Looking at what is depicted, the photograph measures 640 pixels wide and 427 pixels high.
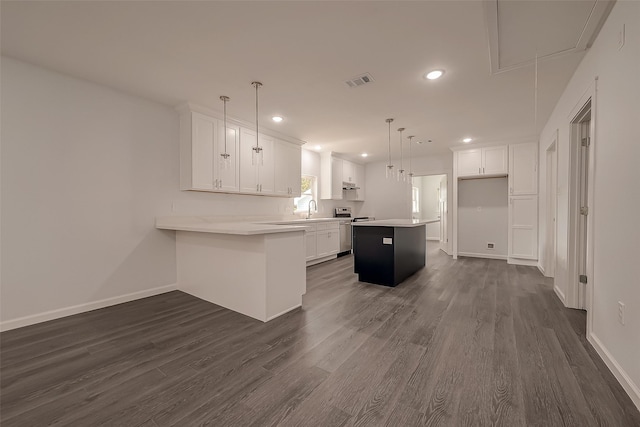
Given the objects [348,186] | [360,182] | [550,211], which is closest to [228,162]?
[348,186]

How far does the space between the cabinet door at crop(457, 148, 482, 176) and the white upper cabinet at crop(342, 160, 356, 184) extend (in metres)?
2.68

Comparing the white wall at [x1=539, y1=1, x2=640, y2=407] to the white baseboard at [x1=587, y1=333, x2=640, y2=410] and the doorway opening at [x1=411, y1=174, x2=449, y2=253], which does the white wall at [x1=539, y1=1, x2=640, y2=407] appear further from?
the doorway opening at [x1=411, y1=174, x2=449, y2=253]

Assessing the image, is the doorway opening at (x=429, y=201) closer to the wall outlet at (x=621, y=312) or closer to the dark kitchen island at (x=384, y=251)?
the dark kitchen island at (x=384, y=251)

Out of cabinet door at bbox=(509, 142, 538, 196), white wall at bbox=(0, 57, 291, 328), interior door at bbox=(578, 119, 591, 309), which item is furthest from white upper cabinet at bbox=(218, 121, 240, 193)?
cabinet door at bbox=(509, 142, 538, 196)

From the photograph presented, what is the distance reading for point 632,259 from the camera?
1.53 metres

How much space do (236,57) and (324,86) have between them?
3.36 ft

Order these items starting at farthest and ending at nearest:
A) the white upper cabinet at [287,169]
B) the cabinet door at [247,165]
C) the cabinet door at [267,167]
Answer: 1. the white upper cabinet at [287,169]
2. the cabinet door at [267,167]
3. the cabinet door at [247,165]

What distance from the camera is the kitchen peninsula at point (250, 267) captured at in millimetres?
2541

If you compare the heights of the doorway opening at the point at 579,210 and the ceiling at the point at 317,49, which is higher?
the ceiling at the point at 317,49

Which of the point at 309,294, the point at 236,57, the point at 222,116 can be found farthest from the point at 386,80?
the point at 309,294

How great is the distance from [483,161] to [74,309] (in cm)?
722

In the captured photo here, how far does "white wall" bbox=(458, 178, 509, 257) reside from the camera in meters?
5.79

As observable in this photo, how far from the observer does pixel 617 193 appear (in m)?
1.71

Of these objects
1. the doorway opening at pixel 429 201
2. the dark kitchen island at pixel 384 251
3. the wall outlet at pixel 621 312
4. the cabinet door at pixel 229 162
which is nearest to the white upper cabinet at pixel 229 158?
the cabinet door at pixel 229 162
